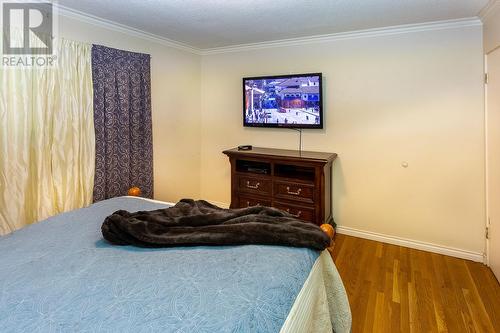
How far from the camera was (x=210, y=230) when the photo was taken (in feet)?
5.25

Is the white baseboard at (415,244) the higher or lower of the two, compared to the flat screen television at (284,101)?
lower

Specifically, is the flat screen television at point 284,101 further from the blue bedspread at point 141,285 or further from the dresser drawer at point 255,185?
the blue bedspread at point 141,285

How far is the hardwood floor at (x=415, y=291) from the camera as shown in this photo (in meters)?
2.01

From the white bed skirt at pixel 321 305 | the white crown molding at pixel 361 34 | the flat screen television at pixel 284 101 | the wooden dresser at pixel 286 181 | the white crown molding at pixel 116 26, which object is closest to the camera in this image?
the white bed skirt at pixel 321 305

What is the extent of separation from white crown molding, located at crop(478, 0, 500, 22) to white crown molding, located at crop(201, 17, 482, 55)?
0.31 feet

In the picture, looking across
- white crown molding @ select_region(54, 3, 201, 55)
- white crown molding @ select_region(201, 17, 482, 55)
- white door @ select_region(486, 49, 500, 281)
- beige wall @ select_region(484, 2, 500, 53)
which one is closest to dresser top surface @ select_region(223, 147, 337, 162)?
white crown molding @ select_region(201, 17, 482, 55)

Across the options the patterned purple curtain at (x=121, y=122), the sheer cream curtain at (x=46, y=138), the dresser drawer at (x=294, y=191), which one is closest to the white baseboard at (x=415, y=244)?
the dresser drawer at (x=294, y=191)

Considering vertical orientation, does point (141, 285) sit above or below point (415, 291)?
above

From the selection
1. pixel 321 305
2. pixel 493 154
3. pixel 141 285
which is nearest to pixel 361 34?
pixel 493 154

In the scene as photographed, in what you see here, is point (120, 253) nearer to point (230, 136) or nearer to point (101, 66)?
point (101, 66)

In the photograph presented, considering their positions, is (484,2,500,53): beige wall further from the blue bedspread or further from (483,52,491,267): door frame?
the blue bedspread

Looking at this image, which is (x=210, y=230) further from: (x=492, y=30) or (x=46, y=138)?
(x=492, y=30)

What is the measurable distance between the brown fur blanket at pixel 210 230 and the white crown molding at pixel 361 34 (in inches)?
94.7

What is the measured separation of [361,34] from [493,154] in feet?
5.47
